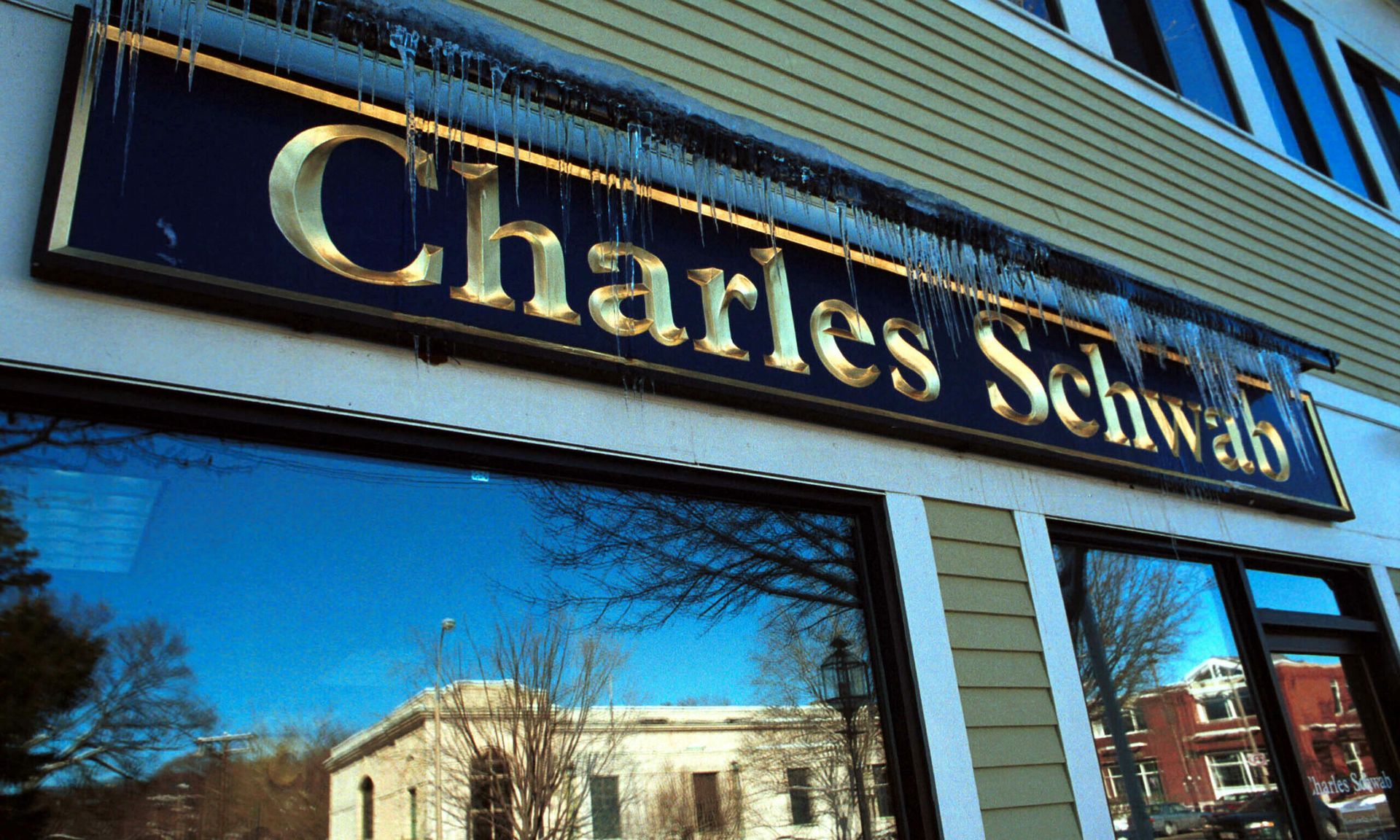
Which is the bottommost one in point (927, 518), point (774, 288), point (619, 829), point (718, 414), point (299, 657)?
point (619, 829)

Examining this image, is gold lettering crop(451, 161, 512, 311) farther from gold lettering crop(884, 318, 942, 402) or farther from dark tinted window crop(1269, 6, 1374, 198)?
dark tinted window crop(1269, 6, 1374, 198)

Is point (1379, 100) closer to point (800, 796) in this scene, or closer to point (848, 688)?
point (848, 688)

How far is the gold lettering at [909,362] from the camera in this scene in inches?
129

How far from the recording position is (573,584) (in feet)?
8.49

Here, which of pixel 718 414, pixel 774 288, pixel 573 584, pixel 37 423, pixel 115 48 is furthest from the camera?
pixel 774 288

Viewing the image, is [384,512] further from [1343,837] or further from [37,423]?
[1343,837]

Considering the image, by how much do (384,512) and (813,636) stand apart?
1.29m

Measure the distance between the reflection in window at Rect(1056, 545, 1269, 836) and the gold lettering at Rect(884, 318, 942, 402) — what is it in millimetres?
783

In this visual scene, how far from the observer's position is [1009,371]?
3.62m

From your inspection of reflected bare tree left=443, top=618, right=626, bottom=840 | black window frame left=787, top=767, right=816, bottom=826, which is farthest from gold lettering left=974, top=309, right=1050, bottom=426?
reflected bare tree left=443, top=618, right=626, bottom=840

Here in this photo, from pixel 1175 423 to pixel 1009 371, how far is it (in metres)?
1.01

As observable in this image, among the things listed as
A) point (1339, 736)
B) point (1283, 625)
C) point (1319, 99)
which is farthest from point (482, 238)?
point (1319, 99)

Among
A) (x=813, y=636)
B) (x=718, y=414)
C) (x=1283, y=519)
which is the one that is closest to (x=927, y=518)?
(x=813, y=636)

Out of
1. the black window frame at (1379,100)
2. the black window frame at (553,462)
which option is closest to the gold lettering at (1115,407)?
the black window frame at (553,462)
